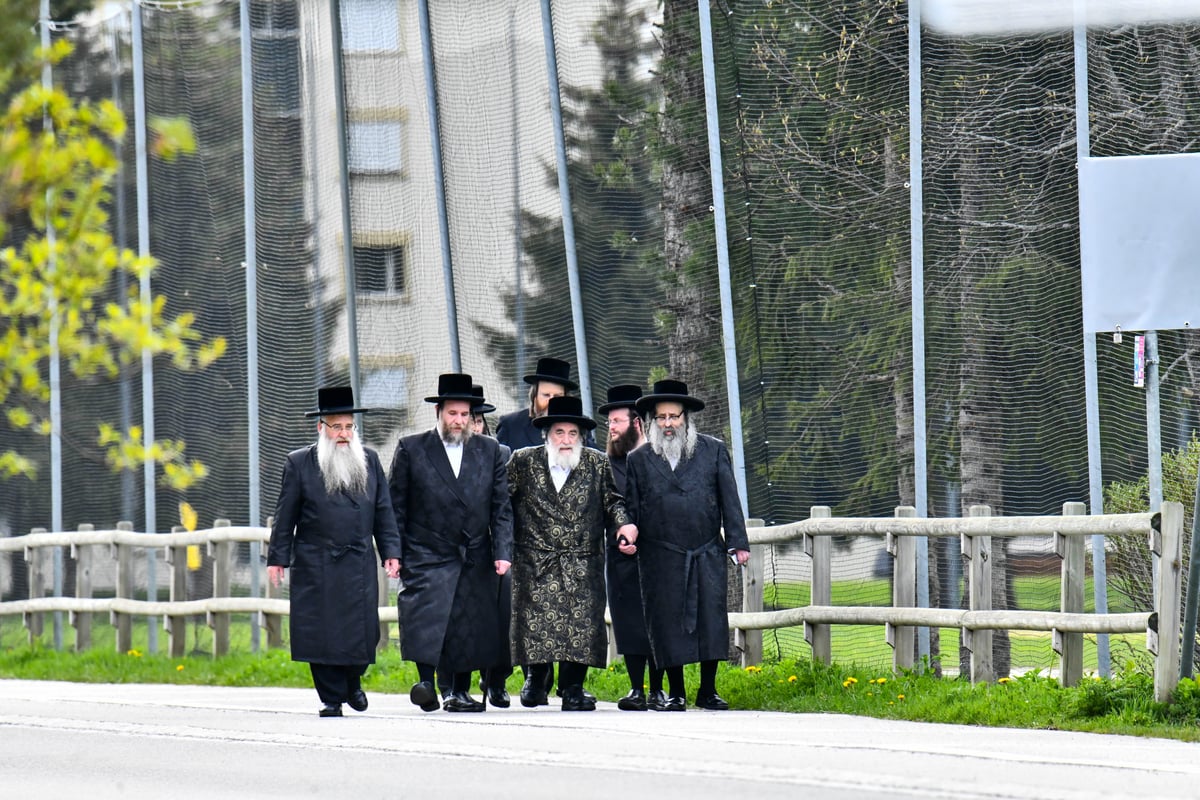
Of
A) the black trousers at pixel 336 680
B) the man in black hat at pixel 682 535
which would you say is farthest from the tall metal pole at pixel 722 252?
the black trousers at pixel 336 680

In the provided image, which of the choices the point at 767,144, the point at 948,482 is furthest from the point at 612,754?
the point at 767,144

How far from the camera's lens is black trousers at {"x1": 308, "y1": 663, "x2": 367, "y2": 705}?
1340cm

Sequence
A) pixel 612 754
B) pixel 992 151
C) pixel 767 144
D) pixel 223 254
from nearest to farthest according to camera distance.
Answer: pixel 612 754, pixel 992 151, pixel 767 144, pixel 223 254

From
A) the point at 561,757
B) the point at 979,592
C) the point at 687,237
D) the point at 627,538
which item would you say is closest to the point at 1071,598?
the point at 979,592

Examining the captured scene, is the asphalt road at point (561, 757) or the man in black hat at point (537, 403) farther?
the man in black hat at point (537, 403)

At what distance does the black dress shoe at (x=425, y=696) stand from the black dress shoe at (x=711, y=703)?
4.76 ft

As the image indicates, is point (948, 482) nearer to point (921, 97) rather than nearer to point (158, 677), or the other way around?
point (921, 97)

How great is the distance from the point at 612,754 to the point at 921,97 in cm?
659

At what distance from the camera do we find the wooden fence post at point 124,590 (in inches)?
793

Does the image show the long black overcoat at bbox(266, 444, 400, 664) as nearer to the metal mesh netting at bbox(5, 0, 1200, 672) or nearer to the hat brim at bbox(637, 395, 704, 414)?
the hat brim at bbox(637, 395, 704, 414)

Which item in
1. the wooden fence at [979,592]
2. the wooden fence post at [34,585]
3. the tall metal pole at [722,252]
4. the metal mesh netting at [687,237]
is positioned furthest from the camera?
the wooden fence post at [34,585]

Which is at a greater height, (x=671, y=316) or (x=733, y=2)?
(x=733, y=2)

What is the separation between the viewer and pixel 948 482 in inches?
610

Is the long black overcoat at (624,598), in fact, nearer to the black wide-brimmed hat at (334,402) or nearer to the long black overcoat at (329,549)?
the long black overcoat at (329,549)
